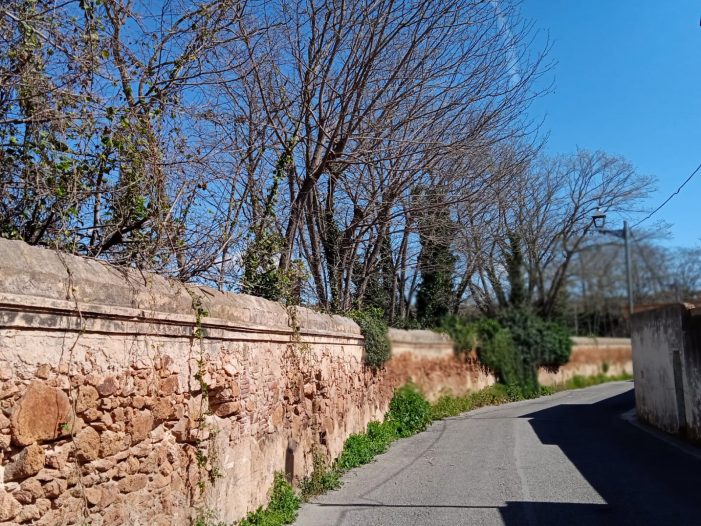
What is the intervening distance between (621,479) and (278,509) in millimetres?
5271

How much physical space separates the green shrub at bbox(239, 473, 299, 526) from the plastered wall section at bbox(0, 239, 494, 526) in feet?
0.49

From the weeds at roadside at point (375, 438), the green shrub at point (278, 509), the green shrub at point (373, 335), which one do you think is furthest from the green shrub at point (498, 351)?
the green shrub at point (278, 509)

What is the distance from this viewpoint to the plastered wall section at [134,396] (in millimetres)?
4047

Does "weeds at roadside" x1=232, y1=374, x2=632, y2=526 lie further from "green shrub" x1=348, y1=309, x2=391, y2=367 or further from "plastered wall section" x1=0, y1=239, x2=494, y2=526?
"green shrub" x1=348, y1=309, x2=391, y2=367

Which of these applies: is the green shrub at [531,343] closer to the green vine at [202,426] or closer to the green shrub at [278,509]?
the green shrub at [278,509]

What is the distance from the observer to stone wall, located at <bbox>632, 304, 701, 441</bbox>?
1345 centimetres

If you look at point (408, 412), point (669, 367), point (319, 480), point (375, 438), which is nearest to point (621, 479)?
point (319, 480)

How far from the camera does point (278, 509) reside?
7949 millimetres

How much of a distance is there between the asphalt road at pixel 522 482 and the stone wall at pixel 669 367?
0.64 m

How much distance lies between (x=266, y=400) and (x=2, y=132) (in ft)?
13.2

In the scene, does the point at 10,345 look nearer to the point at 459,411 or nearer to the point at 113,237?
the point at 113,237


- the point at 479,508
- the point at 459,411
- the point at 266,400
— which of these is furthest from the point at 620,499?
the point at 459,411

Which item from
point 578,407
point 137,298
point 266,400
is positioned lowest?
point 578,407

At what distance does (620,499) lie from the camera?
28.2ft
